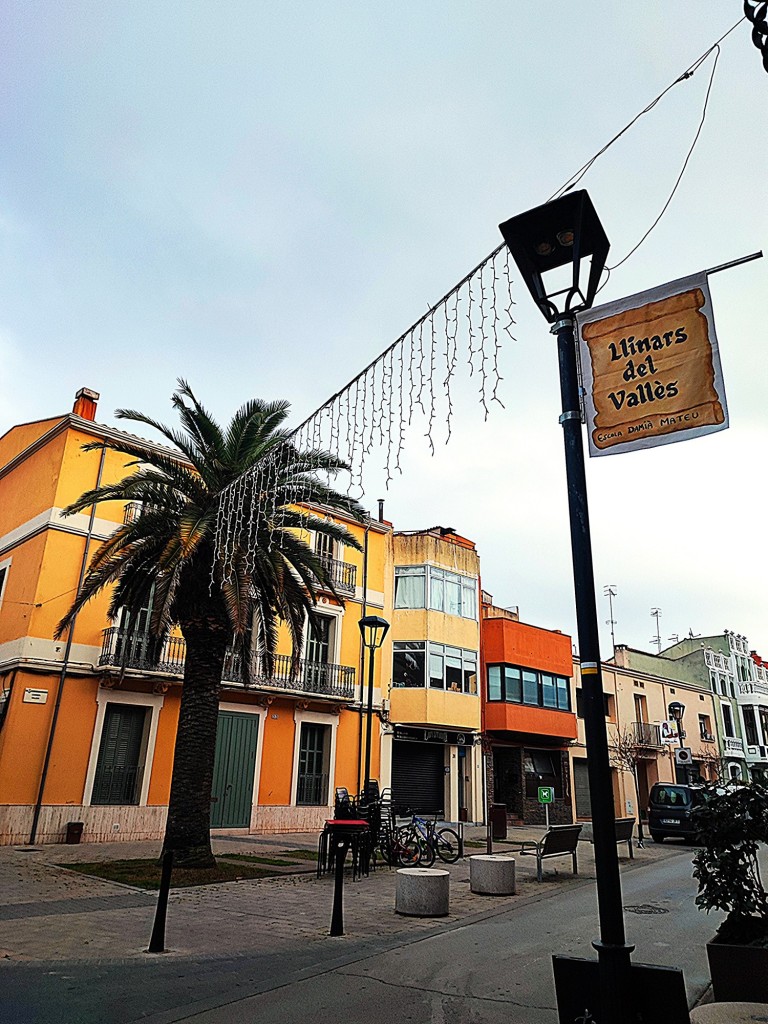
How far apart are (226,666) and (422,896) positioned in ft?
44.8

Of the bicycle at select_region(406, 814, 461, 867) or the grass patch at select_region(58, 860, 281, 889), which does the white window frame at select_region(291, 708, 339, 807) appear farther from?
the grass patch at select_region(58, 860, 281, 889)

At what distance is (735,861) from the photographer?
5609 mm

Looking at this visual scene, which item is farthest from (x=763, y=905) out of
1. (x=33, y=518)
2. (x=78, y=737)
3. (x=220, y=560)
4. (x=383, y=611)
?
(x=383, y=611)

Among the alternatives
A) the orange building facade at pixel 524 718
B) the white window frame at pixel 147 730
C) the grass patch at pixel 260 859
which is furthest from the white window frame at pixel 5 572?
the orange building facade at pixel 524 718

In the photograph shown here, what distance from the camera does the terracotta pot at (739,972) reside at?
199 inches

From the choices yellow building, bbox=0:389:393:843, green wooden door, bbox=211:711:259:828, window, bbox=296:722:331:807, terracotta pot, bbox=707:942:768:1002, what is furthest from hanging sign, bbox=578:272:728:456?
window, bbox=296:722:331:807

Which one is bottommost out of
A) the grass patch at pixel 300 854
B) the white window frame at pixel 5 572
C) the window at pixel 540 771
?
the grass patch at pixel 300 854

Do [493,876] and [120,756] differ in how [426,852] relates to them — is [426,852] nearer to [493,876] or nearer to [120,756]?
[493,876]

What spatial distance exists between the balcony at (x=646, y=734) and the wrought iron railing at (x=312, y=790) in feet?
74.2

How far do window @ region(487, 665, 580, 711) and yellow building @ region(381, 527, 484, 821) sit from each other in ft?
4.80

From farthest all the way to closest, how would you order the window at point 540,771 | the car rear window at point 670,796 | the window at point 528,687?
the window at point 540,771 → the window at point 528,687 → the car rear window at point 670,796

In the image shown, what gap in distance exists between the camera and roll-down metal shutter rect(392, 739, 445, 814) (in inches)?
1090

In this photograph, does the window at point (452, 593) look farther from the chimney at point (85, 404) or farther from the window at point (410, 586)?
the chimney at point (85, 404)

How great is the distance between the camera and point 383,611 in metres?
28.4
